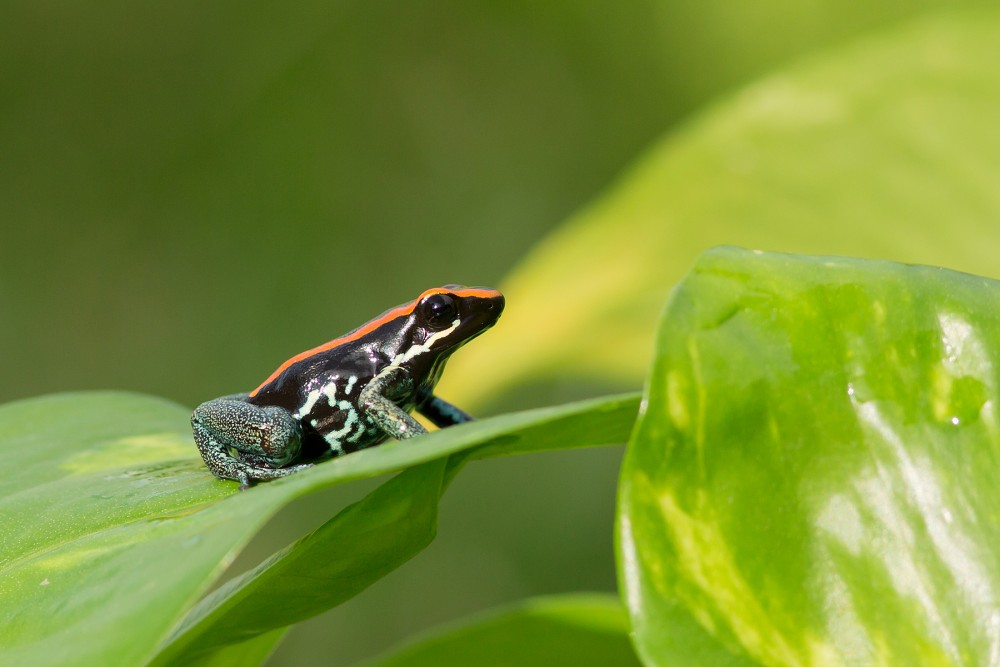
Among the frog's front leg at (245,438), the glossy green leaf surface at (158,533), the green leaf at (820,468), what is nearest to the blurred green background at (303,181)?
the frog's front leg at (245,438)

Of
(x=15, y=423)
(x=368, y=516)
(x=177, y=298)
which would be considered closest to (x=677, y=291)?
(x=368, y=516)

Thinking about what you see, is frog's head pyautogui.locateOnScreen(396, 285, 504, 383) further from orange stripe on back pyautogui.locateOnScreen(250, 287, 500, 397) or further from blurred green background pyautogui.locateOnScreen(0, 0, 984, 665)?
blurred green background pyautogui.locateOnScreen(0, 0, 984, 665)

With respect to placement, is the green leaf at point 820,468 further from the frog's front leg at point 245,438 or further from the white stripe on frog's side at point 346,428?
the white stripe on frog's side at point 346,428

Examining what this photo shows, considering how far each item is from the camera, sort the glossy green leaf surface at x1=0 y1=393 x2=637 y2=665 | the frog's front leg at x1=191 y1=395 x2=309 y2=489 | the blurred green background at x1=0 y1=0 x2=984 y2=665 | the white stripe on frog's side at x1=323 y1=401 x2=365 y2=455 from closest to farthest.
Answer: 1. the glossy green leaf surface at x1=0 y1=393 x2=637 y2=665
2. the frog's front leg at x1=191 y1=395 x2=309 y2=489
3. the white stripe on frog's side at x1=323 y1=401 x2=365 y2=455
4. the blurred green background at x1=0 y1=0 x2=984 y2=665

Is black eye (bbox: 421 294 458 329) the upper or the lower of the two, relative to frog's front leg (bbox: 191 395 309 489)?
upper

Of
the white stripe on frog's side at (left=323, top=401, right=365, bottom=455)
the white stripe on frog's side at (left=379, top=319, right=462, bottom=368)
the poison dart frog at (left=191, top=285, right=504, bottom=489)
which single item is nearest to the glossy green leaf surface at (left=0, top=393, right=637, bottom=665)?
the poison dart frog at (left=191, top=285, right=504, bottom=489)

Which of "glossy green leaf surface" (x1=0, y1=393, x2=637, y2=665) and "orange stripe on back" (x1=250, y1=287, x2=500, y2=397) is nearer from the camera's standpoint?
"glossy green leaf surface" (x1=0, y1=393, x2=637, y2=665)

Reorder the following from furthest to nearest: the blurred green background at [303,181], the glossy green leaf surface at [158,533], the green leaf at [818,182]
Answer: the blurred green background at [303,181], the green leaf at [818,182], the glossy green leaf surface at [158,533]
